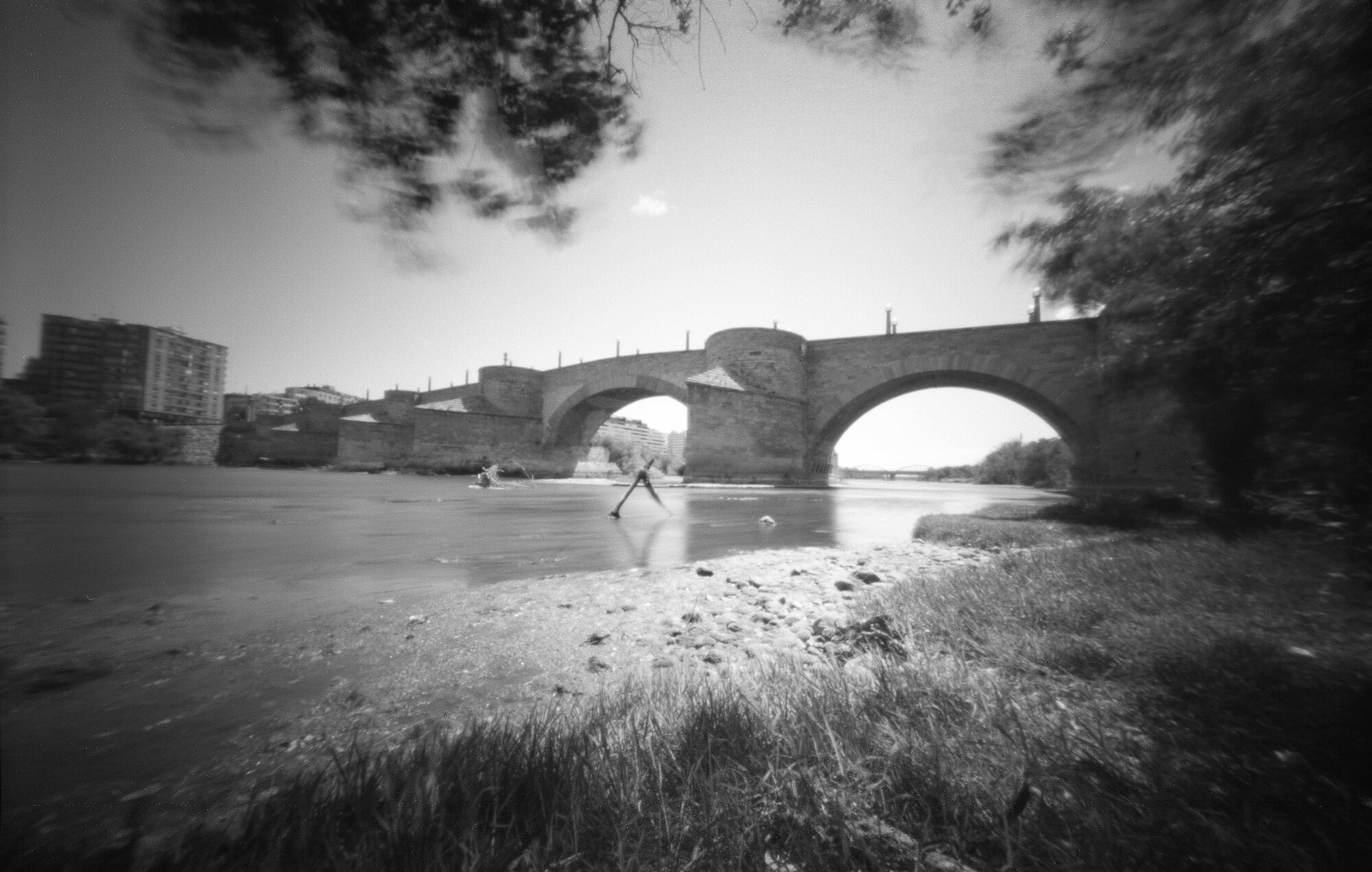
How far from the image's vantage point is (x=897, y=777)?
995 millimetres

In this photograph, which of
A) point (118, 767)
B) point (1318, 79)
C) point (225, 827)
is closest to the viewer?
point (225, 827)

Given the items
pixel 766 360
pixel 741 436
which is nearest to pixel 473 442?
pixel 741 436

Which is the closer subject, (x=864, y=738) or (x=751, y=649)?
(x=864, y=738)

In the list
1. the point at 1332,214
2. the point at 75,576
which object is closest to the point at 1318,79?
the point at 1332,214

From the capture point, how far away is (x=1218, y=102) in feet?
5.82

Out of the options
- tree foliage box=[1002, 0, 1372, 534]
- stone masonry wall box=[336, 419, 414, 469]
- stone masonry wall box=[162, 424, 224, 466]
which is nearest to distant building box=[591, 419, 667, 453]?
stone masonry wall box=[336, 419, 414, 469]

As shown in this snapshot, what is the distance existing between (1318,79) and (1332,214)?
1.41 feet

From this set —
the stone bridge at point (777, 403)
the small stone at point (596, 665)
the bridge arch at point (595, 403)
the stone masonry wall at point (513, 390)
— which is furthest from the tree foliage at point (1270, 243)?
the stone masonry wall at point (513, 390)

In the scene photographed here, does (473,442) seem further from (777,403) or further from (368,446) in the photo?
(777,403)

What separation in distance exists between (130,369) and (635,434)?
36430 mm

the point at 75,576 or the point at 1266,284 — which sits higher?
the point at 1266,284

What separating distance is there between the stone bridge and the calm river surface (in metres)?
5.36

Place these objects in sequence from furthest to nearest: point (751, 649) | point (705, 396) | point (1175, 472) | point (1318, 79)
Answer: point (705, 396), point (1175, 472), point (751, 649), point (1318, 79)

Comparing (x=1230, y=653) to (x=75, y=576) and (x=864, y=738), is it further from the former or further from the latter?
(x=75, y=576)
